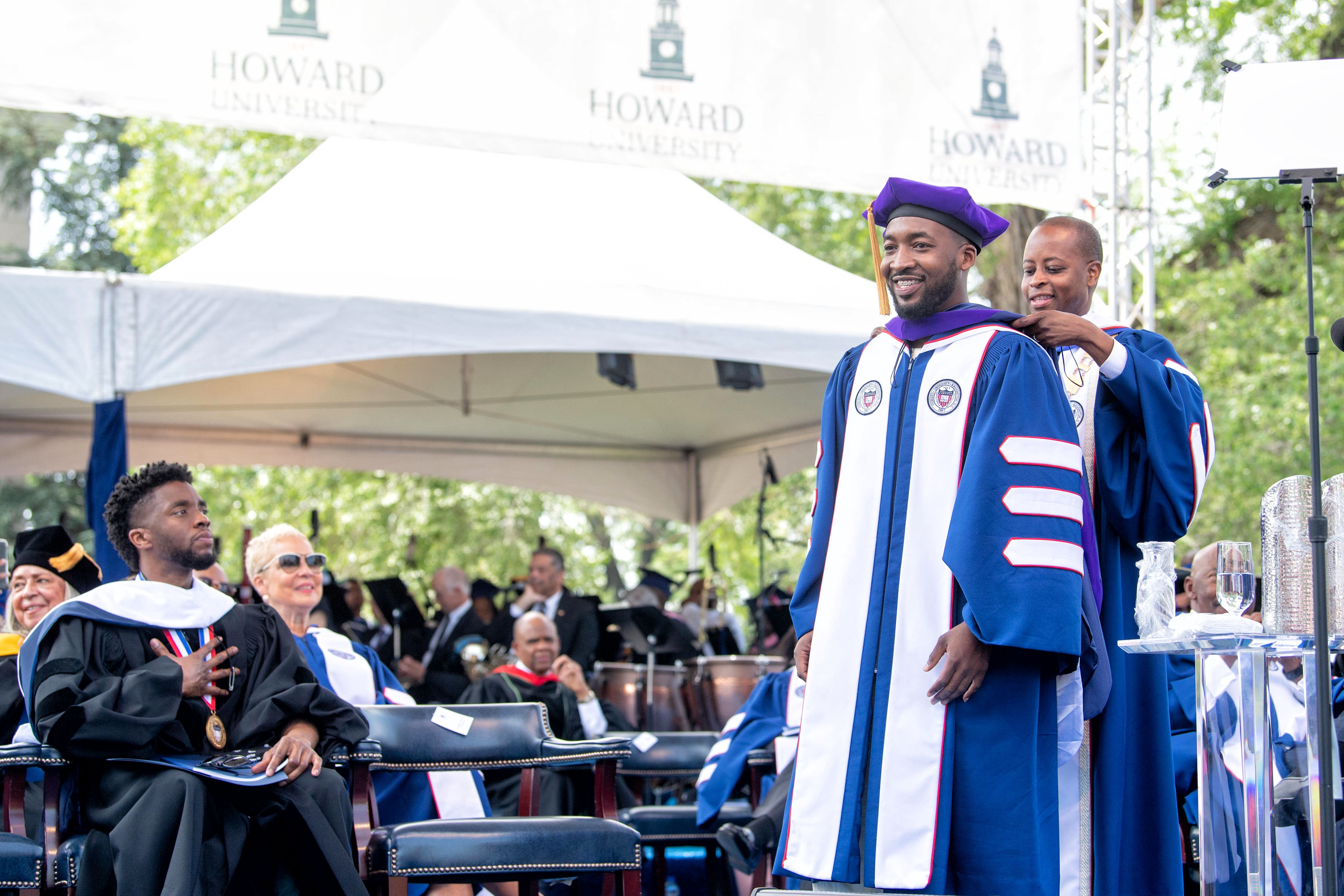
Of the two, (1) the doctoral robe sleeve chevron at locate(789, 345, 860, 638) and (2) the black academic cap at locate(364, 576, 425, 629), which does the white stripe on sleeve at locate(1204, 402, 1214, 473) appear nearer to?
(1) the doctoral robe sleeve chevron at locate(789, 345, 860, 638)

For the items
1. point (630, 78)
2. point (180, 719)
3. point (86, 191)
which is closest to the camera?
point (180, 719)

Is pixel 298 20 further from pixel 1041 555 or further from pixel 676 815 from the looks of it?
pixel 1041 555

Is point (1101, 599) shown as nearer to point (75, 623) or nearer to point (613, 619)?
point (75, 623)

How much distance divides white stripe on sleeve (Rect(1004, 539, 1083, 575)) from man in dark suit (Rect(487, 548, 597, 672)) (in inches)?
241

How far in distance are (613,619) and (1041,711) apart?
6.20 meters

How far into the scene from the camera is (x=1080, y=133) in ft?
26.7

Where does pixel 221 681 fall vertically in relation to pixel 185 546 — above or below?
below

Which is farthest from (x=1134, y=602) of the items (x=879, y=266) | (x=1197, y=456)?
(x=879, y=266)

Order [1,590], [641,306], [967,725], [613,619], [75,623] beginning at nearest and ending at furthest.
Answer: [967,725] < [75,623] < [1,590] < [641,306] < [613,619]

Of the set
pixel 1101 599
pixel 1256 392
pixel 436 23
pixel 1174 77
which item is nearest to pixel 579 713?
pixel 436 23

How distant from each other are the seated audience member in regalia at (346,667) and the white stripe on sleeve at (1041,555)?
3.02 meters

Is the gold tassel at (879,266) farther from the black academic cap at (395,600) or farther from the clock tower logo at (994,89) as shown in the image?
the black academic cap at (395,600)

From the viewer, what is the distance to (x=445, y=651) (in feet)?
30.6

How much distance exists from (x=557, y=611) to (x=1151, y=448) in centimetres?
611
